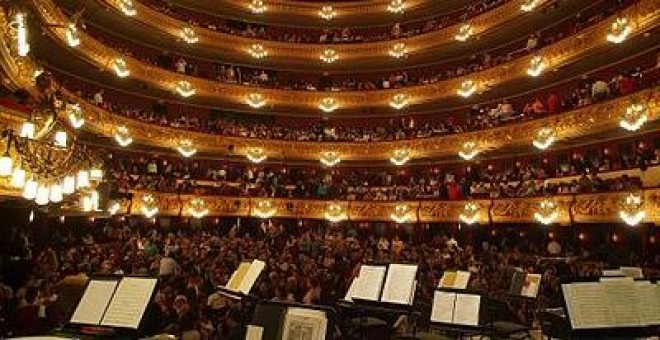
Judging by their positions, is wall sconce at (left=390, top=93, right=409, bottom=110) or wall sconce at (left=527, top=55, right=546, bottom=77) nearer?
wall sconce at (left=527, top=55, right=546, bottom=77)

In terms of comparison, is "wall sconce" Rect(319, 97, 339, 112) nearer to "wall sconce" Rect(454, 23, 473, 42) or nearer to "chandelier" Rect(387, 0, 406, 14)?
"chandelier" Rect(387, 0, 406, 14)

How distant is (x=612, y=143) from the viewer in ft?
82.7

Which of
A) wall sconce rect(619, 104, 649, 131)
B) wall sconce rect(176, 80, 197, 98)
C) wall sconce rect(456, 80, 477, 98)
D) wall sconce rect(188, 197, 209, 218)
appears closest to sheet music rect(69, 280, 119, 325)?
wall sconce rect(619, 104, 649, 131)

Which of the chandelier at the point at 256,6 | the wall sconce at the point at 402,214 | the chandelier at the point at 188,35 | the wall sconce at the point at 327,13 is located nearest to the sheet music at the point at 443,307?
the wall sconce at the point at 402,214

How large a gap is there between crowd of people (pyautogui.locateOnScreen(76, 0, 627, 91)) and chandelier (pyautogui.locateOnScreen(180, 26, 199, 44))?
5.38ft

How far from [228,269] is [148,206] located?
1386cm

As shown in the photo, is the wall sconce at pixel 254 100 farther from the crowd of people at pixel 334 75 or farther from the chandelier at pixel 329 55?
the chandelier at pixel 329 55

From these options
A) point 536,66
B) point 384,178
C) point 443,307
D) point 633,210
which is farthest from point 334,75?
point 443,307

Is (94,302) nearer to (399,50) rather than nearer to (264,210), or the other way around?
(264,210)

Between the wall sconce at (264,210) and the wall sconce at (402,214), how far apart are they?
7.15 metres

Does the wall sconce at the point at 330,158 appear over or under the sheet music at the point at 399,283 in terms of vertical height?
over

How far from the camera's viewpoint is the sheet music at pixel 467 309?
325 inches

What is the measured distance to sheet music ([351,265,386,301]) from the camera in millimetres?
8531

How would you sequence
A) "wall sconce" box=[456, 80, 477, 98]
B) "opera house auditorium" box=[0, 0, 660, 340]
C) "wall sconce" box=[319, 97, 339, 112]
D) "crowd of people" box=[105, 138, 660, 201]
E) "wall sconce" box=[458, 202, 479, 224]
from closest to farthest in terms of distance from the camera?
"opera house auditorium" box=[0, 0, 660, 340] < "crowd of people" box=[105, 138, 660, 201] < "wall sconce" box=[458, 202, 479, 224] < "wall sconce" box=[456, 80, 477, 98] < "wall sconce" box=[319, 97, 339, 112]
